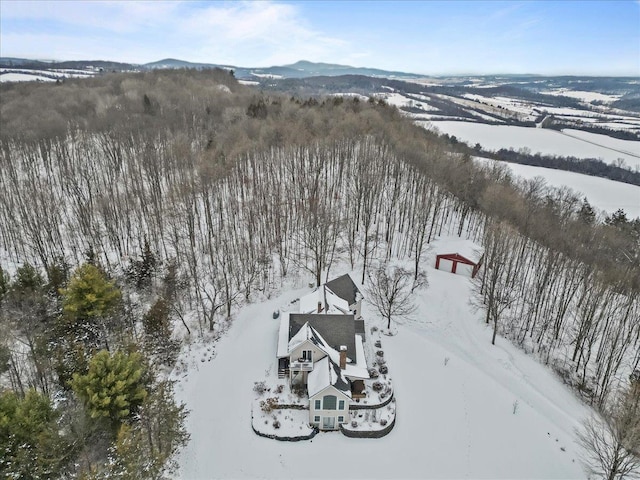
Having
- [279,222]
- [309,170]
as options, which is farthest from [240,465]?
[309,170]

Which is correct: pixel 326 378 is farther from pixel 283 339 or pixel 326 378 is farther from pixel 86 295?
pixel 86 295

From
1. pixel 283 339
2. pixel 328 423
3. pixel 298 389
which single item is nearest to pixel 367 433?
pixel 328 423

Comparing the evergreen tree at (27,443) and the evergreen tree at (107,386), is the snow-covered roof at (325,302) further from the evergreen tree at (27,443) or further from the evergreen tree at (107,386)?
the evergreen tree at (27,443)

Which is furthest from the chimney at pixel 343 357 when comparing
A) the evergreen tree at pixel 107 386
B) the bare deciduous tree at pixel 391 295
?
the evergreen tree at pixel 107 386

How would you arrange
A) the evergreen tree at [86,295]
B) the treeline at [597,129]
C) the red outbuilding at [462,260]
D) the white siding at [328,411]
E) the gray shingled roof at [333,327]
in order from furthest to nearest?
the treeline at [597,129] < the red outbuilding at [462,260] < the evergreen tree at [86,295] < the gray shingled roof at [333,327] < the white siding at [328,411]

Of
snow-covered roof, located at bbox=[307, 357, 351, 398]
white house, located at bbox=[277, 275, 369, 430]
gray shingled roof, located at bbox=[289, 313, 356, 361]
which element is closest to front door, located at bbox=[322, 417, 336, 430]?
white house, located at bbox=[277, 275, 369, 430]

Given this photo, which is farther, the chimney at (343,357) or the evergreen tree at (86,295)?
the evergreen tree at (86,295)
